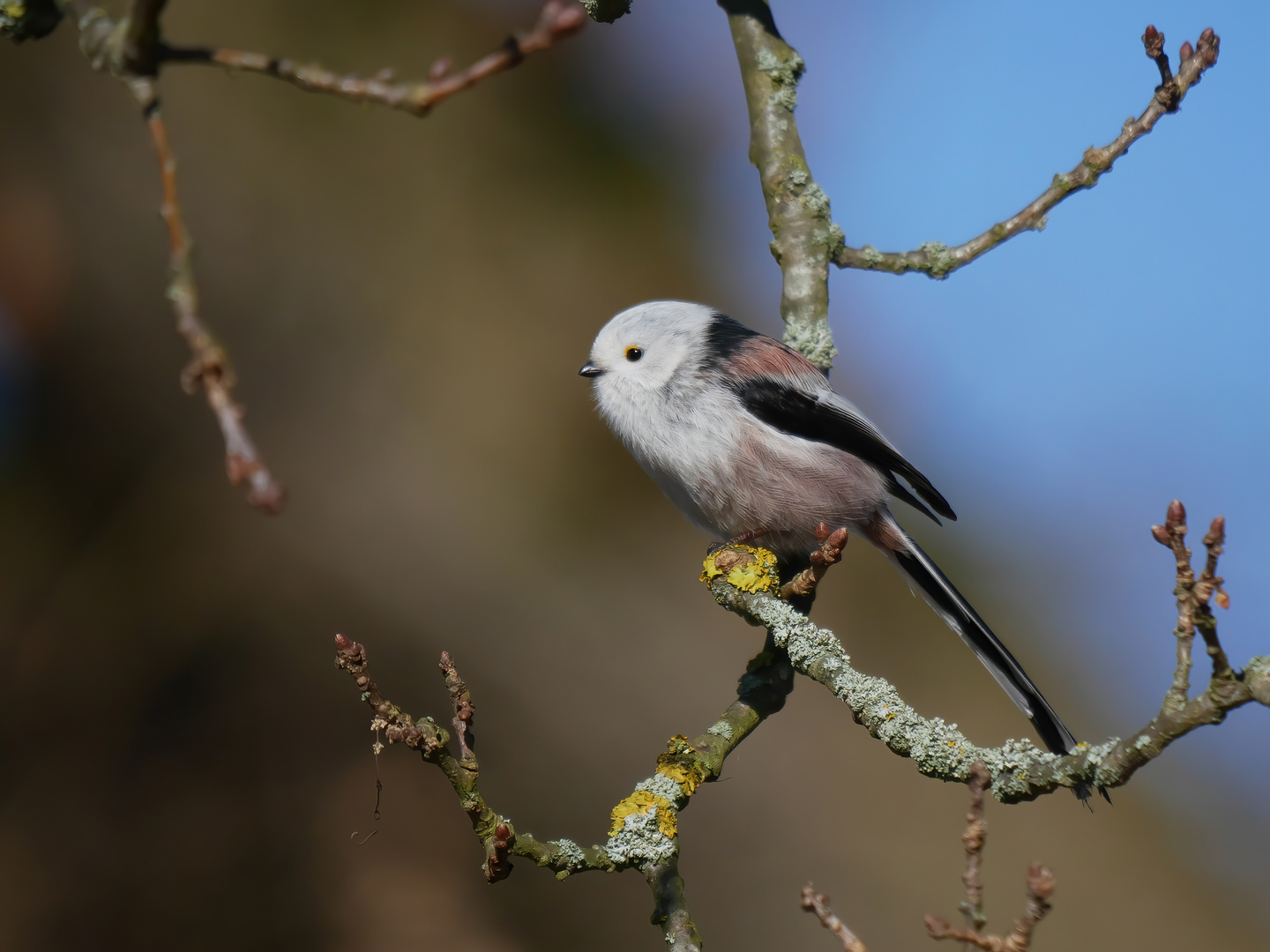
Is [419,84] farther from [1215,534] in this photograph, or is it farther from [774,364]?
[774,364]

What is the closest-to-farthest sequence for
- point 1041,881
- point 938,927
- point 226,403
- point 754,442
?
1. point 226,403
2. point 1041,881
3. point 938,927
4. point 754,442

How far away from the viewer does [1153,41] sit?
2330mm

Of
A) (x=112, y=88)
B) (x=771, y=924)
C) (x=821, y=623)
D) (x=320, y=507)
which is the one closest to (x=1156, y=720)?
(x=771, y=924)

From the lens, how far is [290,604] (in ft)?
15.1

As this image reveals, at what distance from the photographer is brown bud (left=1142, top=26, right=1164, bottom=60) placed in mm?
2322

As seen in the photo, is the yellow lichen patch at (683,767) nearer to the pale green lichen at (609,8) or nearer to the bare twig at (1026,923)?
the bare twig at (1026,923)

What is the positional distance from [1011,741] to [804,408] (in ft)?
4.16

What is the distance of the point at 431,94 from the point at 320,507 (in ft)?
14.1

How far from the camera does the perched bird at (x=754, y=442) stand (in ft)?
9.01

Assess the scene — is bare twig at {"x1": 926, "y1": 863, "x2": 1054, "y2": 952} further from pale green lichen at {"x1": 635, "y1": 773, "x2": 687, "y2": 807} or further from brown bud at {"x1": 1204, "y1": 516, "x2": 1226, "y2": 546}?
pale green lichen at {"x1": 635, "y1": 773, "x2": 687, "y2": 807}

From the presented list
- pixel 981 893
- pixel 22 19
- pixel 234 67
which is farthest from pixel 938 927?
pixel 22 19

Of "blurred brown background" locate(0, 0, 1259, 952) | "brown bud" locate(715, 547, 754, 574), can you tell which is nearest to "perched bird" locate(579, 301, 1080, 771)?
"brown bud" locate(715, 547, 754, 574)

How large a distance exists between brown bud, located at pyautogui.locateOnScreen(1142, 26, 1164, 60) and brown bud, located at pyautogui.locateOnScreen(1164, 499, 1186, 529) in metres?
1.54

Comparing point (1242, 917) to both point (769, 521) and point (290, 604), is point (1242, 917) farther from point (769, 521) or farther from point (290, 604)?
point (290, 604)
